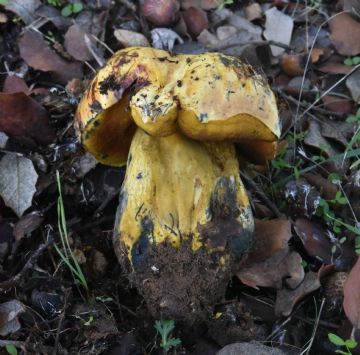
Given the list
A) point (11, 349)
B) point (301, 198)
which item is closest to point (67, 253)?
point (11, 349)

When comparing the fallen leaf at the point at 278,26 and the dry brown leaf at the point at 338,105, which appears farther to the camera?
the fallen leaf at the point at 278,26

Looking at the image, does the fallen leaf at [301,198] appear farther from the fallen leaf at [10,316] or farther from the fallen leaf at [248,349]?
the fallen leaf at [10,316]

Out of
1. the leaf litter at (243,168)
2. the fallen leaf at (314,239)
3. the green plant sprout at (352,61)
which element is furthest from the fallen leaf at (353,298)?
the green plant sprout at (352,61)

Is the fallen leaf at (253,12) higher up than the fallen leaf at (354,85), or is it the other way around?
the fallen leaf at (253,12)

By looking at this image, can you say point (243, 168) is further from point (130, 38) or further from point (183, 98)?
point (130, 38)

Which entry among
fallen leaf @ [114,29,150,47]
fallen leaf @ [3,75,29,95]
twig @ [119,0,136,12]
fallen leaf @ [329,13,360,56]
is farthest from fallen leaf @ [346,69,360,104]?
fallen leaf @ [3,75,29,95]
